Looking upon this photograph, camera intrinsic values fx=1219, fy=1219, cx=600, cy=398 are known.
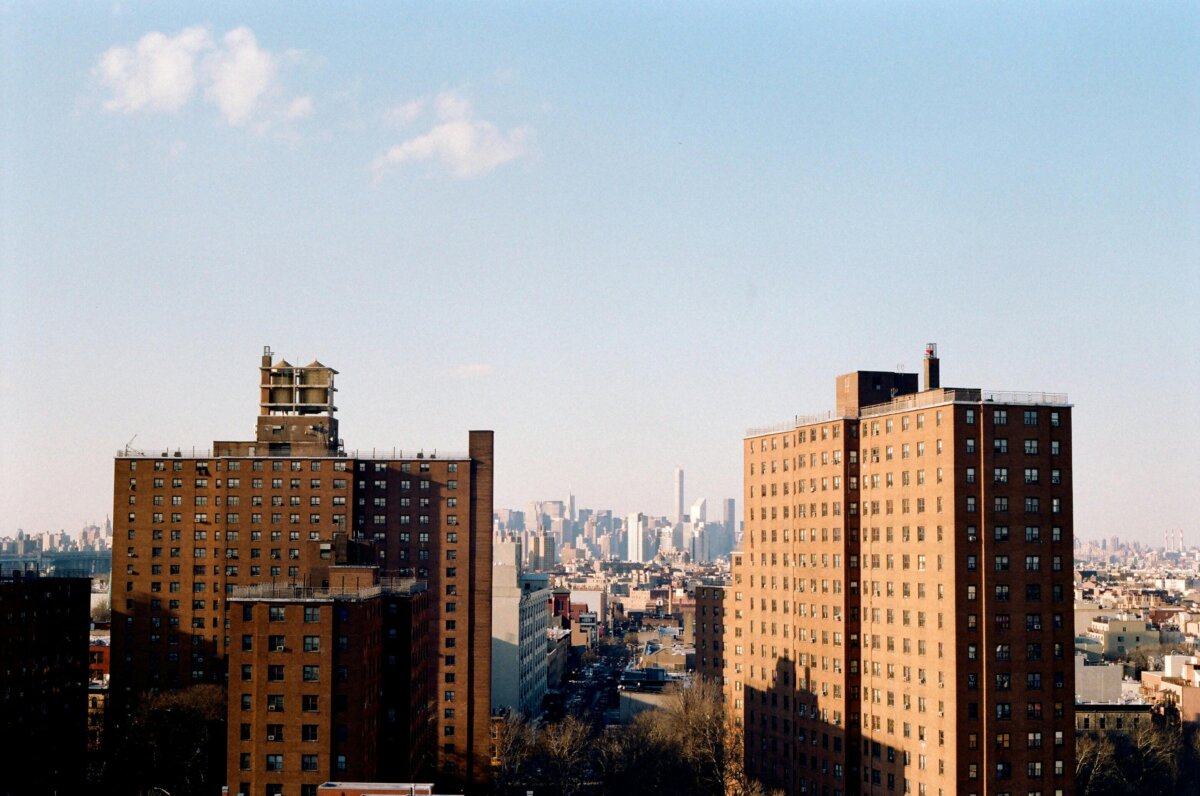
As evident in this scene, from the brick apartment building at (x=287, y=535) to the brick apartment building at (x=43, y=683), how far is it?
1132cm

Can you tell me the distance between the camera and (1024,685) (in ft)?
335

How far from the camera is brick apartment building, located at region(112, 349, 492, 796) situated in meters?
151

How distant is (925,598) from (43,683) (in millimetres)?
94955

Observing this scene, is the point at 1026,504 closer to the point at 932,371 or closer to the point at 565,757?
the point at 932,371

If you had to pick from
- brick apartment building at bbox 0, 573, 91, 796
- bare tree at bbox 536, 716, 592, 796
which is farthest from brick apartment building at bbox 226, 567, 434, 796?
brick apartment building at bbox 0, 573, 91, 796

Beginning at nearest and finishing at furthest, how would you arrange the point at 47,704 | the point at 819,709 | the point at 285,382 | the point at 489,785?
1. the point at 819,709
2. the point at 47,704
3. the point at 489,785
4. the point at 285,382

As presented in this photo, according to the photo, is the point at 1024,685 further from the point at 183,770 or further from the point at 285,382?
the point at 285,382

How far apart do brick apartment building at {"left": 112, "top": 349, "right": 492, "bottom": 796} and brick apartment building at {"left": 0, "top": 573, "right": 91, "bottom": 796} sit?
11319 mm

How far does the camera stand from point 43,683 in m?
134

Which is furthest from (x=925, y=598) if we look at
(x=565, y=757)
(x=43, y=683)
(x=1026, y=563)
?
(x=43, y=683)

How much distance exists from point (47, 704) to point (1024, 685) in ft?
336

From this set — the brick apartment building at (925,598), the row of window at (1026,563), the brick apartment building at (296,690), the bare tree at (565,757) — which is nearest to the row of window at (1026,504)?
the brick apartment building at (925,598)

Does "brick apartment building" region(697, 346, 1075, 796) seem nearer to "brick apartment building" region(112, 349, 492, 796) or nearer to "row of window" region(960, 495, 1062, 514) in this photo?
"row of window" region(960, 495, 1062, 514)

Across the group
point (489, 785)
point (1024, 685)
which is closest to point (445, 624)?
point (489, 785)
